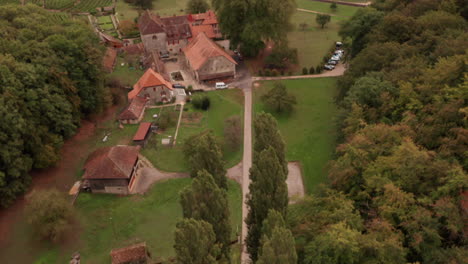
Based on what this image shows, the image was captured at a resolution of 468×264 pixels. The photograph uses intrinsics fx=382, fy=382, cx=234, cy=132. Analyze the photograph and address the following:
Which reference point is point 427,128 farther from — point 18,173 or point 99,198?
point 18,173

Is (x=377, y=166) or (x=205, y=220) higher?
(x=377, y=166)

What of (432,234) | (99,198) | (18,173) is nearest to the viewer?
(432,234)

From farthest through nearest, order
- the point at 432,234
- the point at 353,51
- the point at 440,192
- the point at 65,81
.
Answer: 1. the point at 353,51
2. the point at 65,81
3. the point at 440,192
4. the point at 432,234

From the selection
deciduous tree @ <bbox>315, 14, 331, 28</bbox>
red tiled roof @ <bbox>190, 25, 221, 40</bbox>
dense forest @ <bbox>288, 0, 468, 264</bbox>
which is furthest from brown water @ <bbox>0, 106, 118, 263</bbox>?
deciduous tree @ <bbox>315, 14, 331, 28</bbox>

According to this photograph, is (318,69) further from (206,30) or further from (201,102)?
(206,30)

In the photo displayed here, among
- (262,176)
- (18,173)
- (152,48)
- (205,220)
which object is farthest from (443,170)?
(152,48)

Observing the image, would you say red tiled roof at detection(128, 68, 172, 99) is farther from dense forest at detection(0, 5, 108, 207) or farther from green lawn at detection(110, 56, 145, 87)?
green lawn at detection(110, 56, 145, 87)

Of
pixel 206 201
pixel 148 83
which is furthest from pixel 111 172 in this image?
pixel 148 83
